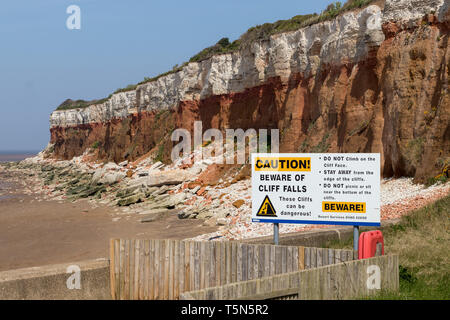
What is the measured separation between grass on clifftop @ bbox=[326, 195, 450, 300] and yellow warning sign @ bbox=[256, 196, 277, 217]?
210 centimetres

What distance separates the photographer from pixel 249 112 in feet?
113

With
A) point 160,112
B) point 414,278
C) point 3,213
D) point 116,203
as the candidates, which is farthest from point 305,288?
point 160,112

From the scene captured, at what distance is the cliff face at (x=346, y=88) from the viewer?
15.8 metres

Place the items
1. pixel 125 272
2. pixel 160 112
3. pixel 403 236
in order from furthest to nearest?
pixel 160 112, pixel 403 236, pixel 125 272

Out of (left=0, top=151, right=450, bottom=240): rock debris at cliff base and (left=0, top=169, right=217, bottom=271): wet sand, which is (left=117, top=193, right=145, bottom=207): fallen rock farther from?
(left=0, top=169, right=217, bottom=271): wet sand

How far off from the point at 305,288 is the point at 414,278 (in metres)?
2.22

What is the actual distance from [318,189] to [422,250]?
88.0 inches

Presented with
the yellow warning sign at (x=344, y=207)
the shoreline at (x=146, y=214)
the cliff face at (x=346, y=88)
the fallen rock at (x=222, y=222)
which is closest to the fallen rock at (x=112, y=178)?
the shoreline at (x=146, y=214)

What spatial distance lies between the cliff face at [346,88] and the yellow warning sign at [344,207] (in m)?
8.45

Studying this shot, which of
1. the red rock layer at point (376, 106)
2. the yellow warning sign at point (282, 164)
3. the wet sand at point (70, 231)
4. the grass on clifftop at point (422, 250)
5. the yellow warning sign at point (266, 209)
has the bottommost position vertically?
the wet sand at point (70, 231)

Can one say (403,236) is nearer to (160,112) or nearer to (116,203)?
(116,203)

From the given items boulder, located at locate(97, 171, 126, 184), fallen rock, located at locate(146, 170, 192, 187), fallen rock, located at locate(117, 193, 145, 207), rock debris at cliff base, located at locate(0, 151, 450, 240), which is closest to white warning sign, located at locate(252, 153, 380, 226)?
rock debris at cliff base, located at locate(0, 151, 450, 240)

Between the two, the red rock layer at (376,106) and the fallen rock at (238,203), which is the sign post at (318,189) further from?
the fallen rock at (238,203)

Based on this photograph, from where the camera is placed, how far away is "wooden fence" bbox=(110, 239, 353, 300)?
6676mm
